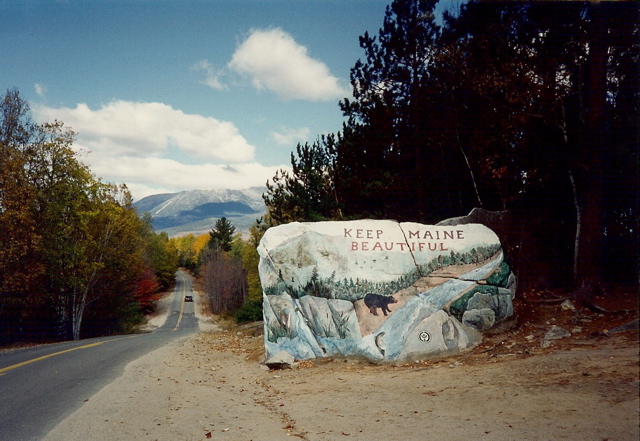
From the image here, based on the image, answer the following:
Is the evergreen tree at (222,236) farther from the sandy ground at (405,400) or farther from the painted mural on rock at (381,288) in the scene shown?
the sandy ground at (405,400)

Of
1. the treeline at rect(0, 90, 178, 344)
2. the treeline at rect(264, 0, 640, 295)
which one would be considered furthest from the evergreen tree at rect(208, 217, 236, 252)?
the treeline at rect(264, 0, 640, 295)

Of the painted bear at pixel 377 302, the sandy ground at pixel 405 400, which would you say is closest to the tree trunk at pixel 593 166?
the sandy ground at pixel 405 400

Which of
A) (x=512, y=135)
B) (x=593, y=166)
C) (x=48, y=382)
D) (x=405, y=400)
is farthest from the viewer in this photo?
(x=512, y=135)

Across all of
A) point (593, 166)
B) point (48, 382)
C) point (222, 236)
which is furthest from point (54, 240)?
point (222, 236)

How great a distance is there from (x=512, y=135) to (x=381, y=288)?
7.62 m

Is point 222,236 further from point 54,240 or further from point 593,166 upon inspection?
point 593,166

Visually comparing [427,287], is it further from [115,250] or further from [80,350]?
[115,250]

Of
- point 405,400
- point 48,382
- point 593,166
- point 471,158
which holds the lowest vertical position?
point 405,400

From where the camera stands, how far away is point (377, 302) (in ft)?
33.8

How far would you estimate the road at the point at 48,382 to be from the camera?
20.1 feet

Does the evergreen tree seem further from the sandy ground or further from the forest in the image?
the sandy ground

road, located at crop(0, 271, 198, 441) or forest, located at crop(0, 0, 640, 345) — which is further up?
forest, located at crop(0, 0, 640, 345)

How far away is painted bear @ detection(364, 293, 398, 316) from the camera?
10.2 meters

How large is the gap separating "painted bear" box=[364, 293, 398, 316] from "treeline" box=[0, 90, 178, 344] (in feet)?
57.3
